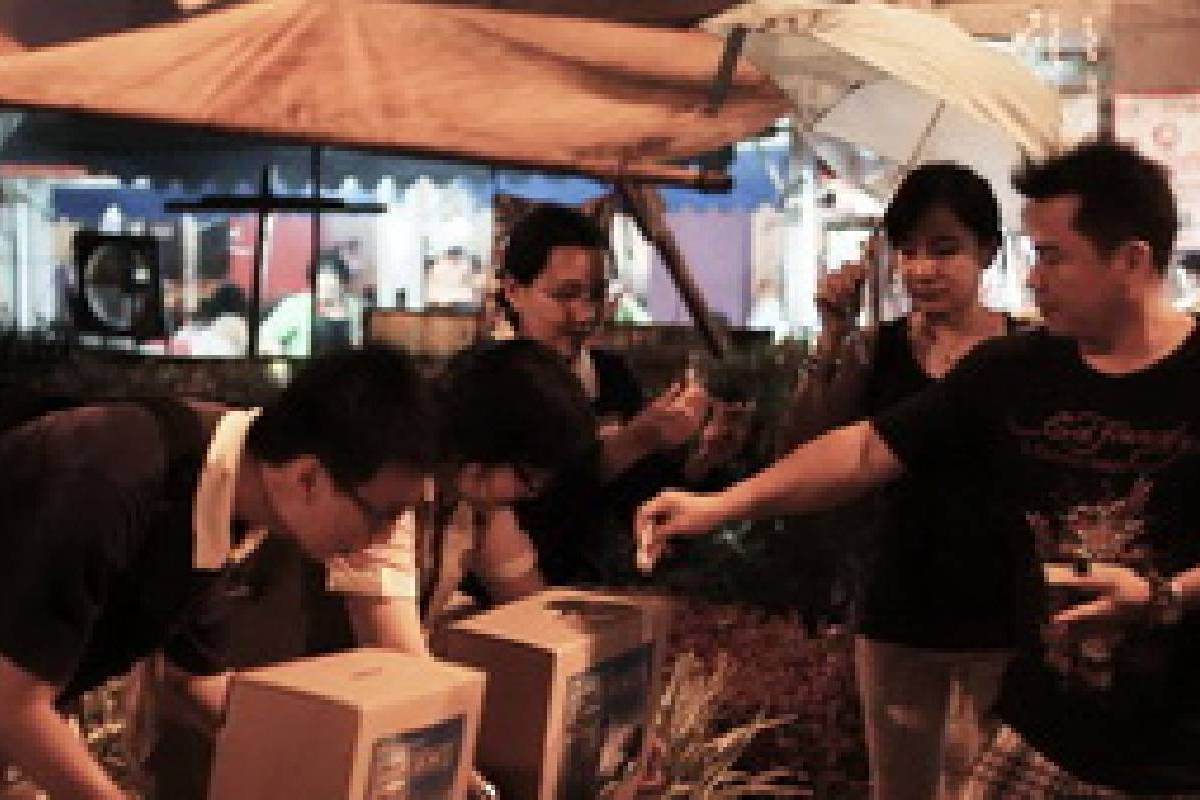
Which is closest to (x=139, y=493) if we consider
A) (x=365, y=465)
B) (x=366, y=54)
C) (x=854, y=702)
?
(x=365, y=465)

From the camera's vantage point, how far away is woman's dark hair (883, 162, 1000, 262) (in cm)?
339

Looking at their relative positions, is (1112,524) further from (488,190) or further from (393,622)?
(488,190)

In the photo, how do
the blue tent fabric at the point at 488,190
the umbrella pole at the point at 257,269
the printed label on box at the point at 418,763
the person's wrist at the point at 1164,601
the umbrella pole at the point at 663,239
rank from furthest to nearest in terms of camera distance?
the blue tent fabric at the point at 488,190 → the umbrella pole at the point at 257,269 → the umbrella pole at the point at 663,239 → the person's wrist at the point at 1164,601 → the printed label on box at the point at 418,763

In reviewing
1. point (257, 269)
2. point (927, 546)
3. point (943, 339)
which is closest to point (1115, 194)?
point (943, 339)

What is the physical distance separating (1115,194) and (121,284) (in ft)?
28.8

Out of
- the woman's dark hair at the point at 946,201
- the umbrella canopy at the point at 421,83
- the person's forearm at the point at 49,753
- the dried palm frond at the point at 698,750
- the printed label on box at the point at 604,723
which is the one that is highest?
the umbrella canopy at the point at 421,83

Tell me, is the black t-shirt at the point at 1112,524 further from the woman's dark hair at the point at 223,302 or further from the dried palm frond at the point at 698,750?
the woman's dark hair at the point at 223,302

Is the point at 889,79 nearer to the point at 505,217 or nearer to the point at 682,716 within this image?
the point at 505,217

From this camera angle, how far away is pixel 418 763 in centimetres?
226

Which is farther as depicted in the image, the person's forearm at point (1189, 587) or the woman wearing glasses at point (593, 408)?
the woman wearing glasses at point (593, 408)

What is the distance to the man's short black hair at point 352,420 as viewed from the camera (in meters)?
2.13

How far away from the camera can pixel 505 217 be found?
5102 millimetres

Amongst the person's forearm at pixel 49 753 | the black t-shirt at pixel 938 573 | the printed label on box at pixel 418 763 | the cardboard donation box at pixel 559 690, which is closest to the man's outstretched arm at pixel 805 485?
the cardboard donation box at pixel 559 690

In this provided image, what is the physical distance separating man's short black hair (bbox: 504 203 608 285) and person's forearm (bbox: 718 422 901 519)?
2.53 ft
